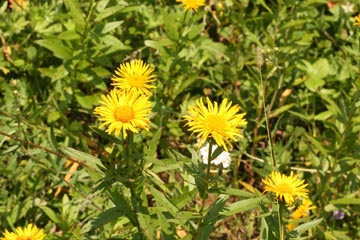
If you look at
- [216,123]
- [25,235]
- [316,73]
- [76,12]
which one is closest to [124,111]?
[216,123]

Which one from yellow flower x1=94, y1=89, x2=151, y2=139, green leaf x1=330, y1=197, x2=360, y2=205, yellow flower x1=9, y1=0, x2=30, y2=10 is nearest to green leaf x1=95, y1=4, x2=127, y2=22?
yellow flower x1=9, y1=0, x2=30, y2=10

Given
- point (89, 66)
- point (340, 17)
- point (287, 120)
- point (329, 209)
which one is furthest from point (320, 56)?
point (89, 66)

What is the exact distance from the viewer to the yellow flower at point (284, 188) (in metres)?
1.75

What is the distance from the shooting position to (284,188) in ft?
5.86

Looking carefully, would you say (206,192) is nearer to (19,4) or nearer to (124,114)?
(124,114)

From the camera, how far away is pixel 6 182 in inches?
108

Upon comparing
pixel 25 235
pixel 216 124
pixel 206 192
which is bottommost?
pixel 25 235

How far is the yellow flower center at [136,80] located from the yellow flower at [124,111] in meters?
0.10

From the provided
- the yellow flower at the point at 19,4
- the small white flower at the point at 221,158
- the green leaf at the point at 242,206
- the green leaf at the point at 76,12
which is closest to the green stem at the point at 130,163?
the green leaf at the point at 242,206

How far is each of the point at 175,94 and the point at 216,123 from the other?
57.8 inches

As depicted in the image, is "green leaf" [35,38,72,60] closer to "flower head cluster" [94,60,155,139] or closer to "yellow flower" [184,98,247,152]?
"flower head cluster" [94,60,155,139]

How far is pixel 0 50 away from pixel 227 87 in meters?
1.46

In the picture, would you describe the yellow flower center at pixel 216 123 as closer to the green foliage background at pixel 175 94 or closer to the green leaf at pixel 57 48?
the green foliage background at pixel 175 94

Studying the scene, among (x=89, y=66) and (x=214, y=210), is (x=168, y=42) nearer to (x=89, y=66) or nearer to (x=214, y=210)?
(x=89, y=66)
